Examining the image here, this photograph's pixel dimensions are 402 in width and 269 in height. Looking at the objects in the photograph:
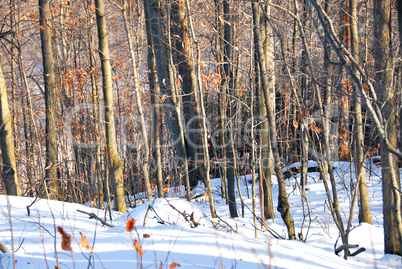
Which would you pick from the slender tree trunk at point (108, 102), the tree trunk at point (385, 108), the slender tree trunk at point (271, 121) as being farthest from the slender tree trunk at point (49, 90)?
the tree trunk at point (385, 108)

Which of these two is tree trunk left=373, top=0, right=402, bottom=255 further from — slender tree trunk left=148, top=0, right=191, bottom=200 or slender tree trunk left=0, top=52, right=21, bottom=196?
slender tree trunk left=0, top=52, right=21, bottom=196

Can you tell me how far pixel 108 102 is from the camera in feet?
21.5

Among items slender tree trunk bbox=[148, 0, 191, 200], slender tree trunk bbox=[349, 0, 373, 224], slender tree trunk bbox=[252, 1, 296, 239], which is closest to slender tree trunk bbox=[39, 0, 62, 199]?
slender tree trunk bbox=[148, 0, 191, 200]

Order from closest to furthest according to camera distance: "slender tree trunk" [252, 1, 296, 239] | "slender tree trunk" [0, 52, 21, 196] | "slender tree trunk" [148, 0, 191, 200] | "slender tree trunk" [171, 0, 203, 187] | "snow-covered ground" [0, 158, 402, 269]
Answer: "snow-covered ground" [0, 158, 402, 269] → "slender tree trunk" [252, 1, 296, 239] → "slender tree trunk" [148, 0, 191, 200] → "slender tree trunk" [0, 52, 21, 196] → "slender tree trunk" [171, 0, 203, 187]

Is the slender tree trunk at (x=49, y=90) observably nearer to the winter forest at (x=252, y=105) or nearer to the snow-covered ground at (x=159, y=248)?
the winter forest at (x=252, y=105)

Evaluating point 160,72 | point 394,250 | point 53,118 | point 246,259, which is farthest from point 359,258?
point 53,118

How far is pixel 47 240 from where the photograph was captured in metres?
3.03

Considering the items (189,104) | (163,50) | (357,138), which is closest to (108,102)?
(163,50)

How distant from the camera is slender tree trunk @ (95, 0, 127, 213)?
6465 millimetres

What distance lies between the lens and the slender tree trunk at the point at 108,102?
255 inches

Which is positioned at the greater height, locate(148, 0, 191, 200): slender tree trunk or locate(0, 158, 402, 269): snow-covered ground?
locate(148, 0, 191, 200): slender tree trunk

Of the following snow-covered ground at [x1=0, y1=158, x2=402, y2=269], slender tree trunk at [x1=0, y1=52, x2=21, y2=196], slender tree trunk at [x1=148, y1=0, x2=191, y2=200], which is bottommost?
snow-covered ground at [x1=0, y1=158, x2=402, y2=269]

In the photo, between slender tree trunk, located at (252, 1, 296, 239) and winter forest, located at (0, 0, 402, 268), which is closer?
winter forest, located at (0, 0, 402, 268)

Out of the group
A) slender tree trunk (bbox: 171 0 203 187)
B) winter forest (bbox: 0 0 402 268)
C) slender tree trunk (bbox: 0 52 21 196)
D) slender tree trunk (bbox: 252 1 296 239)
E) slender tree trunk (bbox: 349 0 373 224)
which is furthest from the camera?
slender tree trunk (bbox: 171 0 203 187)
